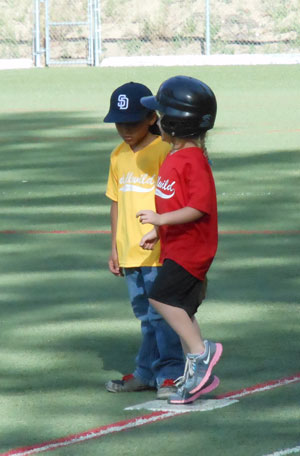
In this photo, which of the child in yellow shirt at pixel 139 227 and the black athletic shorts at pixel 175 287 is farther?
the child in yellow shirt at pixel 139 227

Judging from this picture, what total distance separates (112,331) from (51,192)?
540 centimetres

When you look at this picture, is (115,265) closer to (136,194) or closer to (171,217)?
(136,194)

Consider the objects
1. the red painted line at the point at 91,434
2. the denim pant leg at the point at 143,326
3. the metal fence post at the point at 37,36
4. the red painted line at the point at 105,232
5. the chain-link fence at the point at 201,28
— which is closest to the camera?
the red painted line at the point at 91,434

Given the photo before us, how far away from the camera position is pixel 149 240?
5375mm

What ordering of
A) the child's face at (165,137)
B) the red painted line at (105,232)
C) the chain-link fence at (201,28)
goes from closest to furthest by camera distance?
the child's face at (165,137), the red painted line at (105,232), the chain-link fence at (201,28)

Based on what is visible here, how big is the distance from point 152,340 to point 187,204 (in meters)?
0.85

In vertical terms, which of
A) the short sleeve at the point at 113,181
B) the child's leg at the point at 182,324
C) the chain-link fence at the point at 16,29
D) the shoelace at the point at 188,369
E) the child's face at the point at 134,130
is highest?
the child's face at the point at 134,130

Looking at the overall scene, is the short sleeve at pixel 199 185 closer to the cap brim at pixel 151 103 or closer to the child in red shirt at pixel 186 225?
the child in red shirt at pixel 186 225

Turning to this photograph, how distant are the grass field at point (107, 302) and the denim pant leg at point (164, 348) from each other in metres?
0.15

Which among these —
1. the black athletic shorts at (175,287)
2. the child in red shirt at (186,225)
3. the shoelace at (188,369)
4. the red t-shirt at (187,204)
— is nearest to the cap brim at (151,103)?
the child in red shirt at (186,225)

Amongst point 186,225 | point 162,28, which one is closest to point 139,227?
point 186,225

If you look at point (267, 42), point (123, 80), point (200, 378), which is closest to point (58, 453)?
point (200, 378)

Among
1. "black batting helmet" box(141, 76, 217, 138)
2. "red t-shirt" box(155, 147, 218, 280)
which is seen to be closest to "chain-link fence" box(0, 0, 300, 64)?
"black batting helmet" box(141, 76, 217, 138)

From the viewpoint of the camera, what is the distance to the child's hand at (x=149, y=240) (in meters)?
5.37
